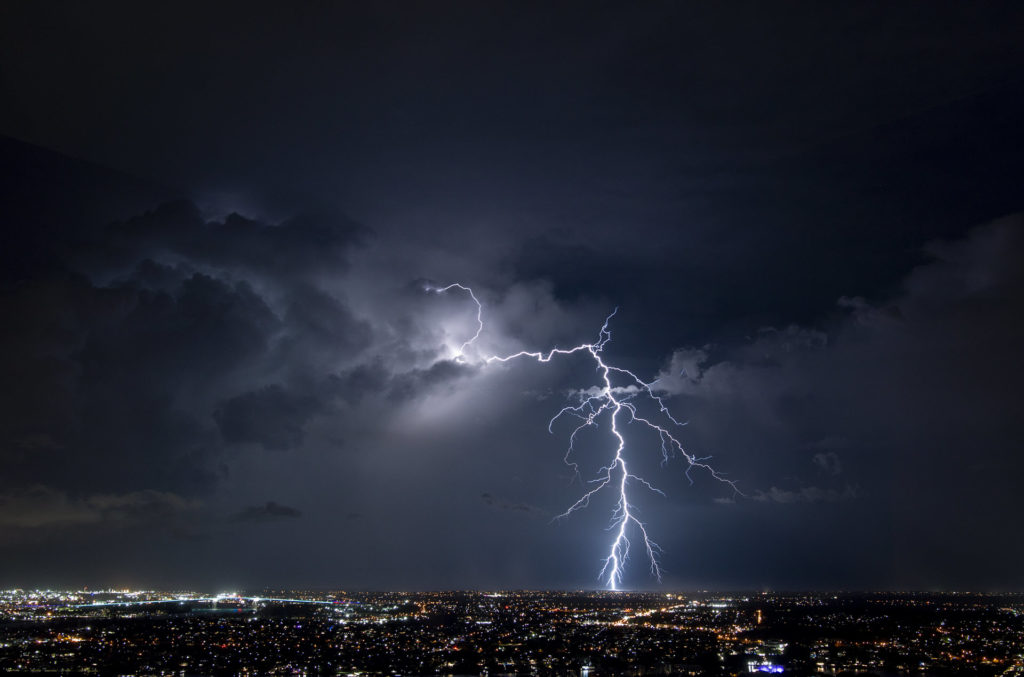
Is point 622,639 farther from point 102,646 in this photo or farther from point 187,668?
point 102,646

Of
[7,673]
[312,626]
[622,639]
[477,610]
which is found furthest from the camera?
[477,610]

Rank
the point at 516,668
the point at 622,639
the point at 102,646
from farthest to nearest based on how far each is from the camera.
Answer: the point at 622,639 < the point at 102,646 < the point at 516,668

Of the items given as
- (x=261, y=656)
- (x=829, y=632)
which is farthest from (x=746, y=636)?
(x=261, y=656)

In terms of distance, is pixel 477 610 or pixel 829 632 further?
pixel 477 610

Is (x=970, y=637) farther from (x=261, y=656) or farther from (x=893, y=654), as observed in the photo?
(x=261, y=656)

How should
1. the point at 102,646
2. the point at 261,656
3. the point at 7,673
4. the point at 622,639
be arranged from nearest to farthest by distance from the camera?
the point at 7,673, the point at 261,656, the point at 102,646, the point at 622,639

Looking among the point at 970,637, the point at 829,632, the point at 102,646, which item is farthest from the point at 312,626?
the point at 970,637
